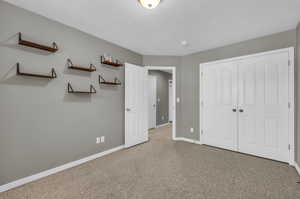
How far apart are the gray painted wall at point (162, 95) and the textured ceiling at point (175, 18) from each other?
3.12 m

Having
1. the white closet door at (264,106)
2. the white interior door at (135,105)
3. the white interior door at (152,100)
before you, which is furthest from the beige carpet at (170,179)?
the white interior door at (152,100)

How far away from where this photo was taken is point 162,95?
6.44 metres

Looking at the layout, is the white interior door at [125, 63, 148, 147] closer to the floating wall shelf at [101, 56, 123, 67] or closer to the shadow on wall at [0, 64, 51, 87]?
the floating wall shelf at [101, 56, 123, 67]

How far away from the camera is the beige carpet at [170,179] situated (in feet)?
5.81

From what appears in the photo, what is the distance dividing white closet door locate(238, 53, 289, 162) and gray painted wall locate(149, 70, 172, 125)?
3421 millimetres

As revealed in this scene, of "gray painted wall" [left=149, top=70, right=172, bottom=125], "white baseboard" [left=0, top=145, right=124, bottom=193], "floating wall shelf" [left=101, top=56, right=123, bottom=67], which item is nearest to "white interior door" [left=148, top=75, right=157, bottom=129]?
"gray painted wall" [left=149, top=70, right=172, bottom=125]

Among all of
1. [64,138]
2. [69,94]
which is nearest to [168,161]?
→ [64,138]

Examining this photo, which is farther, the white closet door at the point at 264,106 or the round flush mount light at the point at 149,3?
the white closet door at the point at 264,106

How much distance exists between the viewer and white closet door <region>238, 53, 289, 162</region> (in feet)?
8.58

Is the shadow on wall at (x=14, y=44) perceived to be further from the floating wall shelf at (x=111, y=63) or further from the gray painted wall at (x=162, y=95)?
the gray painted wall at (x=162, y=95)

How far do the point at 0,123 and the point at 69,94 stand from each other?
0.93 metres

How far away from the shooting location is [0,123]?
1.81 meters

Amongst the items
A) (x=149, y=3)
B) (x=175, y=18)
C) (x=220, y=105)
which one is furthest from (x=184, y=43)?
(x=220, y=105)

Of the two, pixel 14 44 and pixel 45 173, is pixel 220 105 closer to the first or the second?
pixel 45 173
